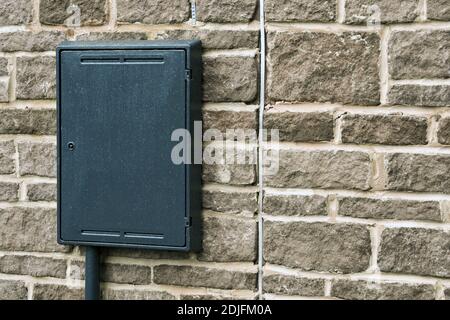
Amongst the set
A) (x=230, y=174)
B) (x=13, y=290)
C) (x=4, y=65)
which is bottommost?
(x=13, y=290)

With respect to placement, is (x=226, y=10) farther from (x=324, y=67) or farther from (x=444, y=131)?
(x=444, y=131)

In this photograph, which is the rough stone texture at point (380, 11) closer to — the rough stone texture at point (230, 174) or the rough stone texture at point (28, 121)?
the rough stone texture at point (230, 174)

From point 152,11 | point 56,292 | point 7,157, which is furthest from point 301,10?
point 56,292

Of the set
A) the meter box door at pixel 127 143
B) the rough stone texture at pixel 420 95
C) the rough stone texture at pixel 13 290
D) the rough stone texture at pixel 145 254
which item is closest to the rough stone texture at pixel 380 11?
the rough stone texture at pixel 420 95

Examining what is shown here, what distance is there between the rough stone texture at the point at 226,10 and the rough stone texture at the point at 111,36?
263 millimetres

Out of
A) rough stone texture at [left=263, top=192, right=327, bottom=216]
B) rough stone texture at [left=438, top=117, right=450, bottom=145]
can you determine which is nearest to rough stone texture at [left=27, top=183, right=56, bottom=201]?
rough stone texture at [left=263, top=192, right=327, bottom=216]

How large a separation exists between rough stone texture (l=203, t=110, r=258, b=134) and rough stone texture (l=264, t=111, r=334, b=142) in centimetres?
6

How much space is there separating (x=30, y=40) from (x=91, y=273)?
103 centimetres

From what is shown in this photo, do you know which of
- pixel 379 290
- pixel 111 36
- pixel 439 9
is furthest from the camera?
pixel 111 36

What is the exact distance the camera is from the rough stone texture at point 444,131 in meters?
2.79

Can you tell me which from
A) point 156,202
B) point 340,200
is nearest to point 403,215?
point 340,200

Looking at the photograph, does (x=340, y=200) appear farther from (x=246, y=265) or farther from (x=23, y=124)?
(x=23, y=124)

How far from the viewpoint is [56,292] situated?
10.5ft

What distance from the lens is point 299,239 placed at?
116 inches
